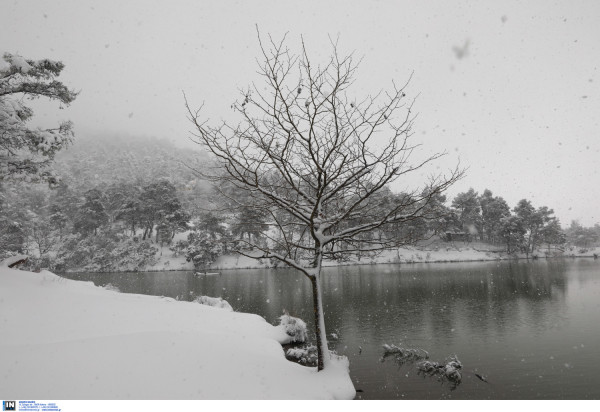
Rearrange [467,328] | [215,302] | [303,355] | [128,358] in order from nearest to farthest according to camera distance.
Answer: [128,358], [303,355], [467,328], [215,302]

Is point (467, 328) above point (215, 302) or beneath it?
beneath

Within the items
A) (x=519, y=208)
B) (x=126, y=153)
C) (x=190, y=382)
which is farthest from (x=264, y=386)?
(x=126, y=153)

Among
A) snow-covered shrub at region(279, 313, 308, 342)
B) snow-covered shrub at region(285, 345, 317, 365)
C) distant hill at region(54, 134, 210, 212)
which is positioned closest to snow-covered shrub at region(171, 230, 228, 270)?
distant hill at region(54, 134, 210, 212)

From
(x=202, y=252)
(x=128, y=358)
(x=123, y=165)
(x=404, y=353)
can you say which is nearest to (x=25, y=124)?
(x=128, y=358)

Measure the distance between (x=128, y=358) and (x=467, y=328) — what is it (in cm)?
1389

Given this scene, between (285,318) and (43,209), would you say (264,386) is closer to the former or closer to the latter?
(285,318)

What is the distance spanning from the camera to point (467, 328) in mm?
14461

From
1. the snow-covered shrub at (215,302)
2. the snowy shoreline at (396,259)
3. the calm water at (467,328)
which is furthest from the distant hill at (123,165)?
the snow-covered shrub at (215,302)

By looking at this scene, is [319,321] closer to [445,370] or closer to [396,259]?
[445,370]

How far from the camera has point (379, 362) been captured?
414 inches

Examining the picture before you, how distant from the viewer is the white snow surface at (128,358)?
538cm

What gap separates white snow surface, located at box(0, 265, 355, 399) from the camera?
5379 mm

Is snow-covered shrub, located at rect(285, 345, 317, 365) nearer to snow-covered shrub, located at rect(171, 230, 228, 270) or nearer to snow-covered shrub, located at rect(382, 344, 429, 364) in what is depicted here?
snow-covered shrub, located at rect(382, 344, 429, 364)

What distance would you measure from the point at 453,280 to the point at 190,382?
97.2 ft
